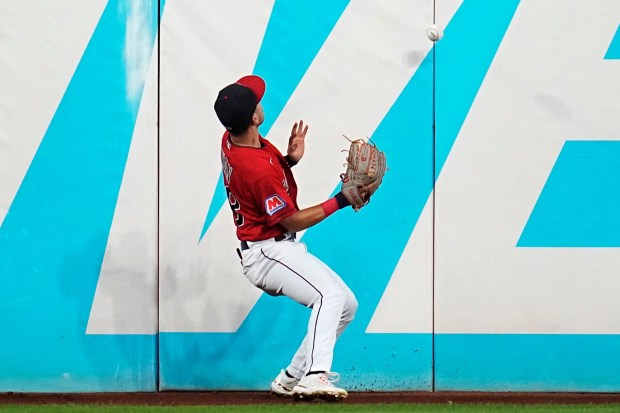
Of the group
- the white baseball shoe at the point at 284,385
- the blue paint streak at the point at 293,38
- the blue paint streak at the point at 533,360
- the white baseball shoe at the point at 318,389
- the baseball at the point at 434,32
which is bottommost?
the blue paint streak at the point at 533,360

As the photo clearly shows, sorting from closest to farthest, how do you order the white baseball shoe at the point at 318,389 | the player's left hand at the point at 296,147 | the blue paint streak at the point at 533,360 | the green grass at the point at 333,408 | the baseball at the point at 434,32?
the green grass at the point at 333,408 < the white baseball shoe at the point at 318,389 < the player's left hand at the point at 296,147 < the baseball at the point at 434,32 < the blue paint streak at the point at 533,360

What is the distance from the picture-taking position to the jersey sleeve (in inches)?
202

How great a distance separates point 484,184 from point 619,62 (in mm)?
1009

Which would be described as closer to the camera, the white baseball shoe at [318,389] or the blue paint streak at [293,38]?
the white baseball shoe at [318,389]

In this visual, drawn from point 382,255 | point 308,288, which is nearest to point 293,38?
point 382,255

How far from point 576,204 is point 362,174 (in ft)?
5.15

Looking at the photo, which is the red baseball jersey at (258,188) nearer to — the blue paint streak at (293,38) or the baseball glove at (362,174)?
the baseball glove at (362,174)

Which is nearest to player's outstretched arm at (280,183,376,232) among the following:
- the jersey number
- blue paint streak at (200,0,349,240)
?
the jersey number

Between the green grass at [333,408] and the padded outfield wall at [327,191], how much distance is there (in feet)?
2.78

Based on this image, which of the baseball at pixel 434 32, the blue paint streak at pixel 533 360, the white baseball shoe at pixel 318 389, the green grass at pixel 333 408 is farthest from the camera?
the blue paint streak at pixel 533 360

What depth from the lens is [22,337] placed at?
6266 mm

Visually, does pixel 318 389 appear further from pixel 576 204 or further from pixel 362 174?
pixel 576 204

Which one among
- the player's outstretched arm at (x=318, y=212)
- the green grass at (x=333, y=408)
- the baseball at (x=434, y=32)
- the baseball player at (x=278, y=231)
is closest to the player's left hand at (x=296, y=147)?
the baseball player at (x=278, y=231)

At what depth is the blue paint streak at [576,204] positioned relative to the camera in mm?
6172
